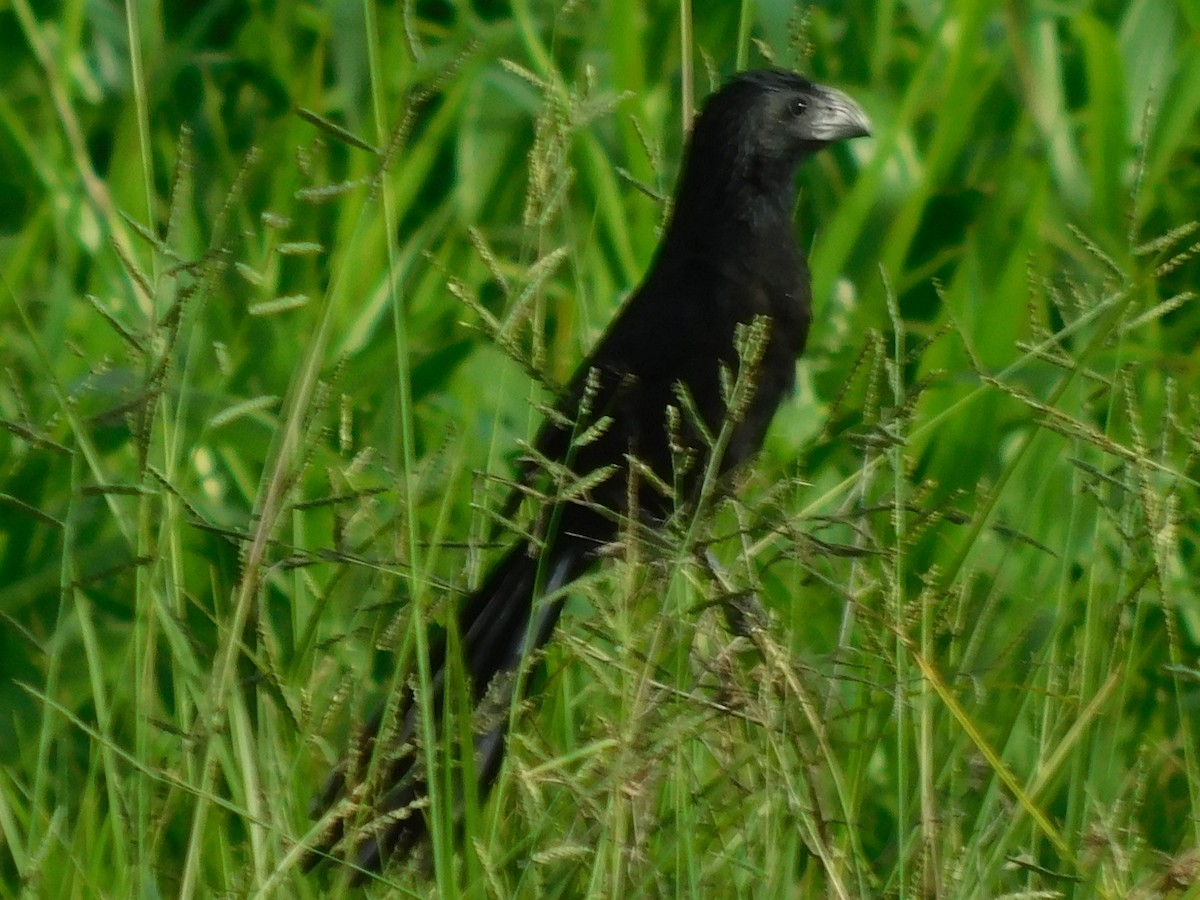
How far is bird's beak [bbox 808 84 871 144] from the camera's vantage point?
2.49m

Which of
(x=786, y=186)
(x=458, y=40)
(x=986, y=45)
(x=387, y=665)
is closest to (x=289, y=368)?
(x=387, y=665)

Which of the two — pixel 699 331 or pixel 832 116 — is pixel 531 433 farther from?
pixel 832 116

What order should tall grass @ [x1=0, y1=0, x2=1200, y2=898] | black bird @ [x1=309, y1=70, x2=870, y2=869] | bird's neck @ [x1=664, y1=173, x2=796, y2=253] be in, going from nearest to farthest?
tall grass @ [x1=0, y1=0, x2=1200, y2=898] → black bird @ [x1=309, y1=70, x2=870, y2=869] → bird's neck @ [x1=664, y1=173, x2=796, y2=253]

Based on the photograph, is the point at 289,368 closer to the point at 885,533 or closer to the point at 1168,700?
the point at 885,533

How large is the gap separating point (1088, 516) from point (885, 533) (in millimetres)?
414

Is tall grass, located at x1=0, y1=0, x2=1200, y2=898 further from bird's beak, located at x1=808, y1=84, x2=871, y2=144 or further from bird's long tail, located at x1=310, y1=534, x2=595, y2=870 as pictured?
bird's beak, located at x1=808, y1=84, x2=871, y2=144

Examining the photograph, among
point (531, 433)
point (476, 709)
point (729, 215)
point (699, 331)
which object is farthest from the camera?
point (729, 215)

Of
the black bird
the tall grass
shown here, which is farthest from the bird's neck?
the tall grass

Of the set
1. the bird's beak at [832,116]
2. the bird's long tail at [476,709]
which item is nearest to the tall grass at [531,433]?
the bird's long tail at [476,709]

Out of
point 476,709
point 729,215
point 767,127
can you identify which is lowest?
point 476,709

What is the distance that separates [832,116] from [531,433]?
0.87 m

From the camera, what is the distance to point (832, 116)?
2.50 metres

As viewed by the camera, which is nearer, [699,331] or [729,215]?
[699,331]

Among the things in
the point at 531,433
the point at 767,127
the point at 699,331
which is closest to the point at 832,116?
the point at 767,127
